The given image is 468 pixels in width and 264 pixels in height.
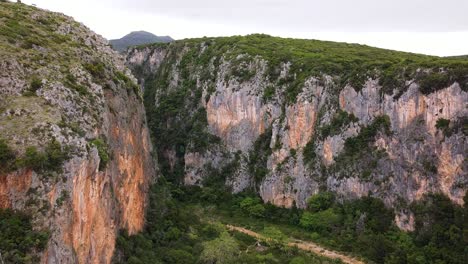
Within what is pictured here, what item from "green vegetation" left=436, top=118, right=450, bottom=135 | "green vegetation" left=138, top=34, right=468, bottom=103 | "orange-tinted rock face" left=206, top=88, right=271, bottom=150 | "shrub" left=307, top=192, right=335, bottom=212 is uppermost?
"green vegetation" left=138, top=34, right=468, bottom=103

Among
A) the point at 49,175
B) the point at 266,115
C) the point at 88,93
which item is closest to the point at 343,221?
the point at 266,115

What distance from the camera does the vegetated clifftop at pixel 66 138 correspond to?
95.9 ft

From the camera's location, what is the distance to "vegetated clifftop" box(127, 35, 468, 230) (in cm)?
5369

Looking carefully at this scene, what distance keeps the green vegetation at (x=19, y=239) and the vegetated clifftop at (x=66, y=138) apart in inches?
17.2

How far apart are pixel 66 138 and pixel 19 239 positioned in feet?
25.7

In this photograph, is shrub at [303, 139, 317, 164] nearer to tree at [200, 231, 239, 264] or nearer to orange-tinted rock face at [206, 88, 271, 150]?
orange-tinted rock face at [206, 88, 271, 150]

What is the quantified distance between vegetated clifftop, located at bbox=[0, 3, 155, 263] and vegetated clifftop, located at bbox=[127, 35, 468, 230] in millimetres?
27443

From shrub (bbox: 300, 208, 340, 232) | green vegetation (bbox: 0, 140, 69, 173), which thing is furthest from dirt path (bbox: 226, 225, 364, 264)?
green vegetation (bbox: 0, 140, 69, 173)

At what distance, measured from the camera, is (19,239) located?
89.8 ft

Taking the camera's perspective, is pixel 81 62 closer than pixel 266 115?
Yes

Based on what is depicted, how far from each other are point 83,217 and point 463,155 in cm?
4142

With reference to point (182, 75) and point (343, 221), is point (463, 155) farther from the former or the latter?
point (182, 75)

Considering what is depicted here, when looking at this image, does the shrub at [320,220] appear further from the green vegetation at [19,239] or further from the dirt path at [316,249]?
the green vegetation at [19,239]

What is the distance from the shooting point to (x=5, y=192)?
94.5ft
